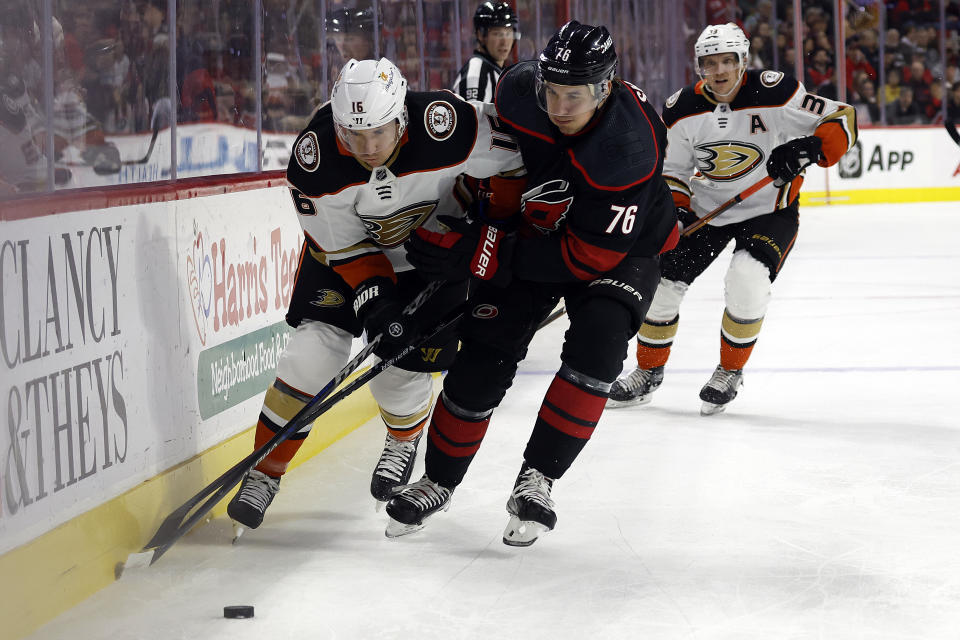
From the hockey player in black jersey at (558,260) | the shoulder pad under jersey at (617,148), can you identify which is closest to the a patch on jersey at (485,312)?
the hockey player in black jersey at (558,260)

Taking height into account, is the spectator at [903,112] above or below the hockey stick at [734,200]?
above

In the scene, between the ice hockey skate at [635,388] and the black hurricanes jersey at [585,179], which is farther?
the ice hockey skate at [635,388]

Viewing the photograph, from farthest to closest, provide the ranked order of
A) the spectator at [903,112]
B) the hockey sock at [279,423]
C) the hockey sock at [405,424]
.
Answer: the spectator at [903,112] → the hockey sock at [405,424] → the hockey sock at [279,423]

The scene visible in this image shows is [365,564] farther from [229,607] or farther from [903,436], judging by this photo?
[903,436]

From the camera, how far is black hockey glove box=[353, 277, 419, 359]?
2.43 metres

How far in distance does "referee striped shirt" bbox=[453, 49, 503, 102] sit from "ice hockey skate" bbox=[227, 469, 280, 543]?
214cm

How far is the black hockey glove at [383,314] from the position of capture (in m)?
2.43

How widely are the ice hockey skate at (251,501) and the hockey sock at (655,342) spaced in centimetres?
164

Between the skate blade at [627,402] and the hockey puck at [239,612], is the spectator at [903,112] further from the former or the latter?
the hockey puck at [239,612]

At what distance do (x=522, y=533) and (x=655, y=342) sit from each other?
1.64 m

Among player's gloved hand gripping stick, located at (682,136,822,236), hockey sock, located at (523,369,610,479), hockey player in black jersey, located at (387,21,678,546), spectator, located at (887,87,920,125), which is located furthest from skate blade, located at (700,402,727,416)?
spectator, located at (887,87,920,125)

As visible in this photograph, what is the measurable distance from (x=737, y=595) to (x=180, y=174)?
1.60 meters

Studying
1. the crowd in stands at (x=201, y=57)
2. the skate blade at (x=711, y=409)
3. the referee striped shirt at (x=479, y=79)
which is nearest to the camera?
the crowd in stands at (x=201, y=57)

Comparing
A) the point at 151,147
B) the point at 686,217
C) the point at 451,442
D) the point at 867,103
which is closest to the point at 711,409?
the point at 686,217
